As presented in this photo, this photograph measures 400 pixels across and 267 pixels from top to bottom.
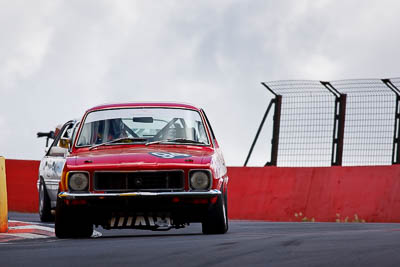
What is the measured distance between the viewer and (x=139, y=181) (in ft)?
32.4

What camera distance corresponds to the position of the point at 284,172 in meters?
17.7

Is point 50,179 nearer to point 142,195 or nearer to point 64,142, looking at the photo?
point 64,142

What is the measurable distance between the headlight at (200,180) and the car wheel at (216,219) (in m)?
0.20

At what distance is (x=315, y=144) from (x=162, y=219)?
7888 mm

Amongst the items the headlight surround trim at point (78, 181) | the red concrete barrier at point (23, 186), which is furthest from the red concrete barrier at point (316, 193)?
the headlight surround trim at point (78, 181)

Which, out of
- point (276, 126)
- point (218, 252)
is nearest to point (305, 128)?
point (276, 126)

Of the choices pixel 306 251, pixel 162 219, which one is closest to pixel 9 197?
pixel 162 219

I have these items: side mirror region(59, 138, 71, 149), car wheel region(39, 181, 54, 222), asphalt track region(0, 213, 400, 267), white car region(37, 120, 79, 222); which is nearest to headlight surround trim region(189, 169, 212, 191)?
asphalt track region(0, 213, 400, 267)

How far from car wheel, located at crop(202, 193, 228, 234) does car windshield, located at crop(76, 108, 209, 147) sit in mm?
986

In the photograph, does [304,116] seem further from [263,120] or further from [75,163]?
[75,163]

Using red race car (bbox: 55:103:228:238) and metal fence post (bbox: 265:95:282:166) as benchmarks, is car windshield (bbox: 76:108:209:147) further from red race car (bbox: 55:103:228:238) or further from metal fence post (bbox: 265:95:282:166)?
metal fence post (bbox: 265:95:282:166)

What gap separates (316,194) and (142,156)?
7.62 meters

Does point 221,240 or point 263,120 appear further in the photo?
point 263,120

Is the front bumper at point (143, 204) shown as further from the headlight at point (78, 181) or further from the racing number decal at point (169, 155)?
the racing number decal at point (169, 155)
